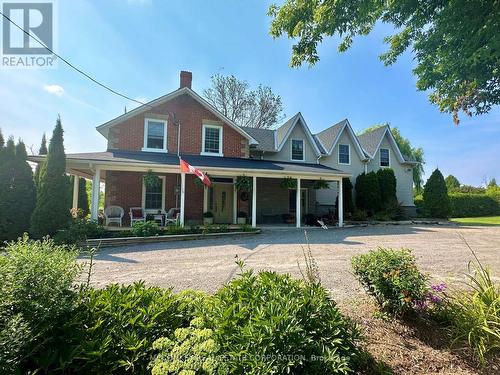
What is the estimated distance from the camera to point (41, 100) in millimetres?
10562

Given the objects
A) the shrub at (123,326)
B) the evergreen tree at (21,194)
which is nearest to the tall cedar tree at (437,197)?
the shrub at (123,326)

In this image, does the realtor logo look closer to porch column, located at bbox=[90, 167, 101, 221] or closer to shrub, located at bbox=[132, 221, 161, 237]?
porch column, located at bbox=[90, 167, 101, 221]

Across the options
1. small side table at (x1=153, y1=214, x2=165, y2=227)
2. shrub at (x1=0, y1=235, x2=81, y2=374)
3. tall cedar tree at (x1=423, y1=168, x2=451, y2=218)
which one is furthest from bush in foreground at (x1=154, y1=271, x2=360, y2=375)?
tall cedar tree at (x1=423, y1=168, x2=451, y2=218)

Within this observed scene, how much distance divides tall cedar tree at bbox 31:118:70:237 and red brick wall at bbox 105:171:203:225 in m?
3.36

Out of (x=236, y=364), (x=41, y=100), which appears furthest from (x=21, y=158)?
(x=236, y=364)

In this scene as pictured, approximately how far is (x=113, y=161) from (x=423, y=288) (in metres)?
11.7

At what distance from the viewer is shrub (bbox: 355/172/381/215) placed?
761 inches

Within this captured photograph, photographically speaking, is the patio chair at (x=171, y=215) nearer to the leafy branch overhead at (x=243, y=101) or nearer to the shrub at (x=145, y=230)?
the shrub at (x=145, y=230)

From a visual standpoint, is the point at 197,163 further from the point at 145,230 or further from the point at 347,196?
the point at 347,196

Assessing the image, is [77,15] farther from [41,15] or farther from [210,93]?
[210,93]

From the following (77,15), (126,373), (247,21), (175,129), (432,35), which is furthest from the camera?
(175,129)

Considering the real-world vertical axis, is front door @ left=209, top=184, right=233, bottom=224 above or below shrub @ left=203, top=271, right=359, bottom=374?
above

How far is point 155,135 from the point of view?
14734 millimetres

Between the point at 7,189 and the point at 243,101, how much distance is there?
1011 inches
